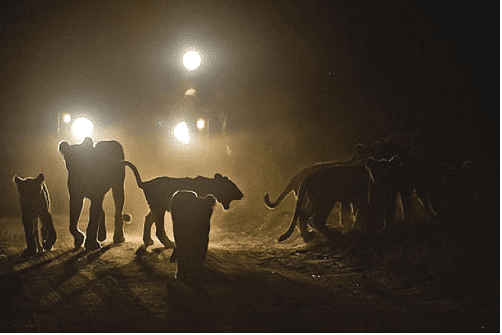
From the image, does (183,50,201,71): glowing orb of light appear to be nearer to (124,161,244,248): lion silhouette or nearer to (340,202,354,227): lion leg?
(340,202,354,227): lion leg

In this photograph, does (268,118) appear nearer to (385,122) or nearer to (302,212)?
(385,122)

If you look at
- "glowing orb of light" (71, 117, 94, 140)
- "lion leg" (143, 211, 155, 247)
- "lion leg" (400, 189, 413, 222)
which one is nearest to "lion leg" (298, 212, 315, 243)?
"lion leg" (400, 189, 413, 222)

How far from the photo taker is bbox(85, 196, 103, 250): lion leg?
1184 cm

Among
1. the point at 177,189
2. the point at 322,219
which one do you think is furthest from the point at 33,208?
the point at 322,219

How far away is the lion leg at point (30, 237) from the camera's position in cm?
1119

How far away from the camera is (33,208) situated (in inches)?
453

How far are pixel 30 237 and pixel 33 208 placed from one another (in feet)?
1.70

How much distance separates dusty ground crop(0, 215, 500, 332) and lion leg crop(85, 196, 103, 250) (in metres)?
0.31

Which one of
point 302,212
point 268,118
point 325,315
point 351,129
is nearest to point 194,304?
point 325,315

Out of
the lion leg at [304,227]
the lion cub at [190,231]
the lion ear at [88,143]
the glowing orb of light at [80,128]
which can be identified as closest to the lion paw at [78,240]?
the lion ear at [88,143]

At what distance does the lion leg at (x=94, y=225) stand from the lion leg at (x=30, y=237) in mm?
914

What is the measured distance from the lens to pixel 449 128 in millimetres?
17609

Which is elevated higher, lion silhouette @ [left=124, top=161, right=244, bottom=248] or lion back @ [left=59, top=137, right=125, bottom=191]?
lion back @ [left=59, top=137, right=125, bottom=191]

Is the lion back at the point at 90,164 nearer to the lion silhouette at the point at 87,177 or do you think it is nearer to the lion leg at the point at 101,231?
the lion silhouette at the point at 87,177
